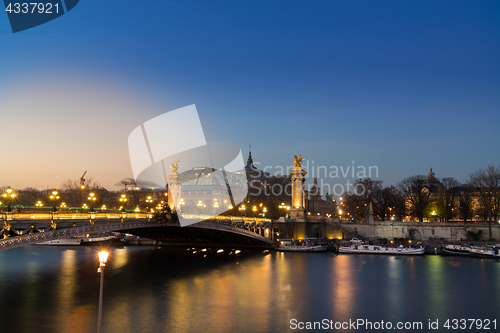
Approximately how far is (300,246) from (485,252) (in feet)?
77.2

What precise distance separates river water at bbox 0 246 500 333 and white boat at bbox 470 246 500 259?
3.00 metres

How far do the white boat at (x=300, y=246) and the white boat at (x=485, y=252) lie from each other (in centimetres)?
1914

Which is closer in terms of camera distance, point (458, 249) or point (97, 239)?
point (458, 249)

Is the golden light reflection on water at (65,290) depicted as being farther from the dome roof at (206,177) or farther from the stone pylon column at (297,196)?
the dome roof at (206,177)

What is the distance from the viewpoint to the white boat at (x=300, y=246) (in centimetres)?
5694

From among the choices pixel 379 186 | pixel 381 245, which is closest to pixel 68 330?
pixel 381 245

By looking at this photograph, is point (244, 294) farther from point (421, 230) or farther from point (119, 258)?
point (421, 230)

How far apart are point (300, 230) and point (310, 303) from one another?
4069 centimetres

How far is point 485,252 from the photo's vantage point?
4962cm

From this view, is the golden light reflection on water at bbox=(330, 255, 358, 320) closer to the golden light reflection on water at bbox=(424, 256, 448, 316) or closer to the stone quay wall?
the golden light reflection on water at bbox=(424, 256, 448, 316)

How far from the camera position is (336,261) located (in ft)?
154

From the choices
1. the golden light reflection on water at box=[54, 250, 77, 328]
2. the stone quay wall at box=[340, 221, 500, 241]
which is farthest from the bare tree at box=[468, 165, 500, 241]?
the golden light reflection on water at box=[54, 250, 77, 328]

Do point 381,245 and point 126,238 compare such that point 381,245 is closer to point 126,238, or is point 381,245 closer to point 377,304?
point 377,304

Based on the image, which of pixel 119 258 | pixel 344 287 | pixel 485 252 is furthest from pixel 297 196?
pixel 344 287
